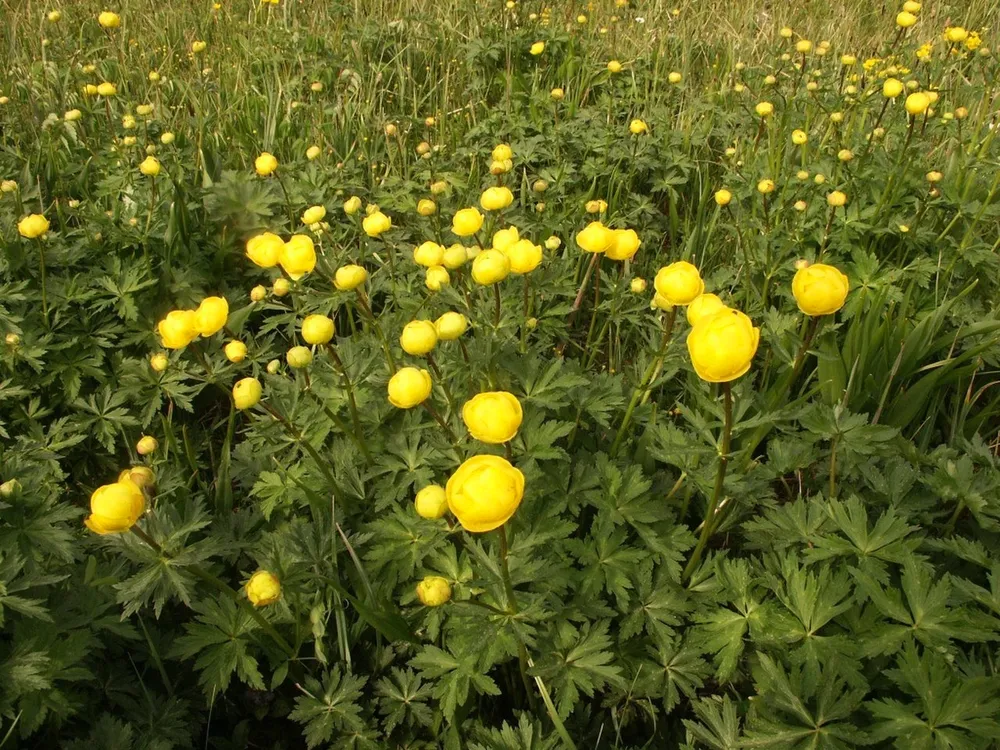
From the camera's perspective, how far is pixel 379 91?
3.43m

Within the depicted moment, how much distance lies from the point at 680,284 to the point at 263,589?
962 millimetres

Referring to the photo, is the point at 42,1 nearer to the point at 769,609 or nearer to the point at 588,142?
the point at 588,142

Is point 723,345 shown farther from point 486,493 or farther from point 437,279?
point 437,279

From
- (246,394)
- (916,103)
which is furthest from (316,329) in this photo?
(916,103)

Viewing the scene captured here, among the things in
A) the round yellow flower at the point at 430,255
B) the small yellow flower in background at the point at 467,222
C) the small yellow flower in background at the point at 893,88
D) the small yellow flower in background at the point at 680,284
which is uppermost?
the small yellow flower in background at the point at 893,88

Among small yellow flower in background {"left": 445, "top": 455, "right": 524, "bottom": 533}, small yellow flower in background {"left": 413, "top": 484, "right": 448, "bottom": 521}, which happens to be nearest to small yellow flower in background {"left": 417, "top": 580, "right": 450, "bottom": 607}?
small yellow flower in background {"left": 413, "top": 484, "right": 448, "bottom": 521}

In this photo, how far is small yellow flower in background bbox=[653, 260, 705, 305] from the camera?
1.40m

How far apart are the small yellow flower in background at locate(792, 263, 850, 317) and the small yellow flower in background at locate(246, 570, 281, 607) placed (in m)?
1.09

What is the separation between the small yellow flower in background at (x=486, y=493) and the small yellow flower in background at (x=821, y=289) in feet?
2.11

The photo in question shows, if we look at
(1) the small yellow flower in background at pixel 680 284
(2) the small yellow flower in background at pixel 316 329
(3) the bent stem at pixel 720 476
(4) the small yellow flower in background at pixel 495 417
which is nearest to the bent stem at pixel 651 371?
(1) the small yellow flower in background at pixel 680 284

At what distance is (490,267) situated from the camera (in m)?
1.55

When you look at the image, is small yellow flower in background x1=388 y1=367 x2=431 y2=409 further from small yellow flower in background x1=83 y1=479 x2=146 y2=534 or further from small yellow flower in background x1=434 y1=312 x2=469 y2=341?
small yellow flower in background x1=83 y1=479 x2=146 y2=534

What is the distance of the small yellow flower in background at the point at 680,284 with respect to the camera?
4.59ft

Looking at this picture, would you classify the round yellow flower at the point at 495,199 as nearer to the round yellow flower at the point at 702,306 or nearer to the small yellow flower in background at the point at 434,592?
the round yellow flower at the point at 702,306
